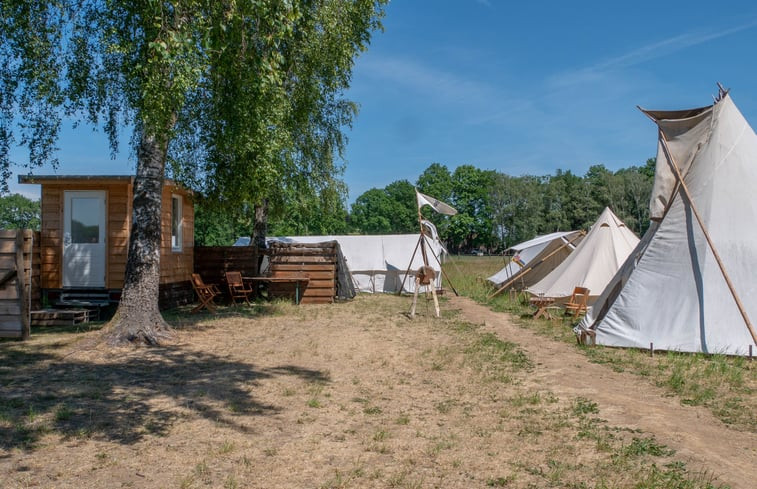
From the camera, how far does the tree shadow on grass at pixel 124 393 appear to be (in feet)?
16.4

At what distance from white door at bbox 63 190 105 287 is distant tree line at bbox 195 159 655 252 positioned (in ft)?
121

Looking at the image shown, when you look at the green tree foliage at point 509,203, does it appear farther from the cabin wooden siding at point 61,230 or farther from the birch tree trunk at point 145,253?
the birch tree trunk at point 145,253

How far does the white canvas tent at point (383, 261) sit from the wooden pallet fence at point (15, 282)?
40.0 ft

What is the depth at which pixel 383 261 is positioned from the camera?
68.8ft

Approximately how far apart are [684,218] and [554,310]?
17.8 feet

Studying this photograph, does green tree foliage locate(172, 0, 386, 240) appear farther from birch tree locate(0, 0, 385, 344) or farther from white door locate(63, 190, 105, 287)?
white door locate(63, 190, 105, 287)

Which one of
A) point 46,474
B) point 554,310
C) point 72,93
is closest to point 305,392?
point 46,474

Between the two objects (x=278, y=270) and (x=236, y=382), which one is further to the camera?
(x=278, y=270)

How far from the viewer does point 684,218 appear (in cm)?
949

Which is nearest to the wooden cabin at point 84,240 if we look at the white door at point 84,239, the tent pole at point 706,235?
the white door at point 84,239

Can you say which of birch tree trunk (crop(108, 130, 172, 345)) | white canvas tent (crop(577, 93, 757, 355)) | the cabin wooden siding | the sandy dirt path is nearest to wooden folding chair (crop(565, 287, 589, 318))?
white canvas tent (crop(577, 93, 757, 355))

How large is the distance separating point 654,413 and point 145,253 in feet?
24.9

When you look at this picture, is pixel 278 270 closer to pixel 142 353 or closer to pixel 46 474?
pixel 142 353

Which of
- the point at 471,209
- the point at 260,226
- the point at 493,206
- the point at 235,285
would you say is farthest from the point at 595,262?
the point at 471,209
